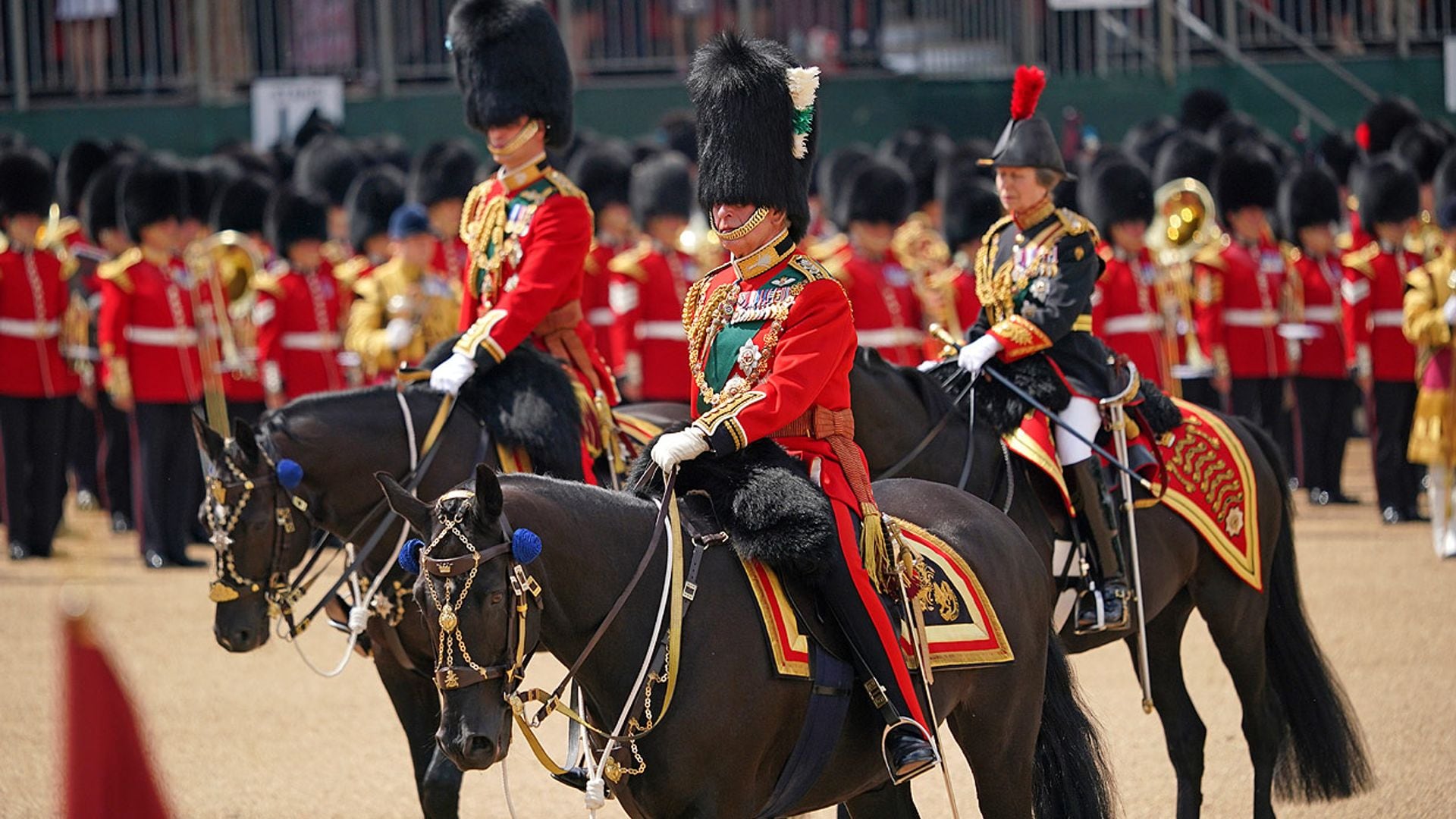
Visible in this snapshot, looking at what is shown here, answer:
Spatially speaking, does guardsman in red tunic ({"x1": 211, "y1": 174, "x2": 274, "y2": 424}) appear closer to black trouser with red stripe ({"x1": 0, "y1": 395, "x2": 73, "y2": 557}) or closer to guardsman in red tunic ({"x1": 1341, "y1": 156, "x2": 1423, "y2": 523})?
black trouser with red stripe ({"x1": 0, "y1": 395, "x2": 73, "y2": 557})

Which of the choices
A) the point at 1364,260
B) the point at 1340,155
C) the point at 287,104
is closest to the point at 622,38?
the point at 287,104

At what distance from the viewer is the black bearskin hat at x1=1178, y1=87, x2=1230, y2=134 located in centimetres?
1564

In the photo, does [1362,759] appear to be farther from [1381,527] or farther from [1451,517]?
[1381,527]

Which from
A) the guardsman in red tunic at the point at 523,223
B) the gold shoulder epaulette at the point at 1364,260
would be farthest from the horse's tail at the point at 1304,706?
the gold shoulder epaulette at the point at 1364,260

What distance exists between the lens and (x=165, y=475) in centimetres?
1046

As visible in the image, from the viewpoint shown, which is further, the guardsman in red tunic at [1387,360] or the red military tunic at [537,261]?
the guardsman in red tunic at [1387,360]

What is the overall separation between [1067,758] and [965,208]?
8.73 metres

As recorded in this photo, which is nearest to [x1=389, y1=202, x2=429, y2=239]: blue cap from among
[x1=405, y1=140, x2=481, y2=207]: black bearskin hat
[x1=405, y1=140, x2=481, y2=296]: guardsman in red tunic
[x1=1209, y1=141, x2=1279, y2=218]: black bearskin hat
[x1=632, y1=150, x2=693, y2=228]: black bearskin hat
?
[x1=405, y1=140, x2=481, y2=296]: guardsman in red tunic

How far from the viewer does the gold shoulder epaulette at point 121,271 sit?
1027 centimetres

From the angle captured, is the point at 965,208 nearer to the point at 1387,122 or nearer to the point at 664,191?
the point at 664,191

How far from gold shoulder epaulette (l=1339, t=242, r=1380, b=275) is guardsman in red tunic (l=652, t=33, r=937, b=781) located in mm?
8221

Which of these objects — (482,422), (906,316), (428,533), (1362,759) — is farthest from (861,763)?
(906,316)

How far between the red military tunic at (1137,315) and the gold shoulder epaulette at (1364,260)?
1.07 metres

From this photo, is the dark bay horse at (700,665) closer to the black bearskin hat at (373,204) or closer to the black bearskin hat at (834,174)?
the black bearskin hat at (373,204)
